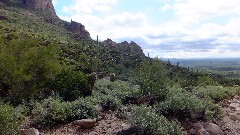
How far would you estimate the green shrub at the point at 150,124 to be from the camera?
7895mm

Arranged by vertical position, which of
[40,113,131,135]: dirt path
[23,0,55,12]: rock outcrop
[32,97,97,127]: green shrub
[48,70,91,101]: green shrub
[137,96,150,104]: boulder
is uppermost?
[23,0,55,12]: rock outcrop

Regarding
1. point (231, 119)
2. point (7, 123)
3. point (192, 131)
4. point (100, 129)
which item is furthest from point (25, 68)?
point (231, 119)

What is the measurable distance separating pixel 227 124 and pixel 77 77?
595 centimetres

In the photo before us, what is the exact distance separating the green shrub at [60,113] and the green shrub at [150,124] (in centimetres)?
173

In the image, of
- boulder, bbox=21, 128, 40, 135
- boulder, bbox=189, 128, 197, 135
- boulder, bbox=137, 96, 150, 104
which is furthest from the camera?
boulder, bbox=137, 96, 150, 104

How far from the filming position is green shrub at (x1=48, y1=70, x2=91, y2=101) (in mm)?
11602

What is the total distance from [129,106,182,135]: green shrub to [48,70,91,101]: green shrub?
3.79 m

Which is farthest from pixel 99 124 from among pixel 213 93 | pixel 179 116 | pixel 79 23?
pixel 79 23

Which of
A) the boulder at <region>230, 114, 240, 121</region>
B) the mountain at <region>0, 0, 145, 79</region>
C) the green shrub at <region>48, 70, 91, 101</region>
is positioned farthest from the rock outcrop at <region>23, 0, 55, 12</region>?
the boulder at <region>230, 114, 240, 121</region>

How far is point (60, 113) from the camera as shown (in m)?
9.34

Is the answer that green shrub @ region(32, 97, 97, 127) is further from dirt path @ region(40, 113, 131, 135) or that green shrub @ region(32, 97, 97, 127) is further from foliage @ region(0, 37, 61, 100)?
foliage @ region(0, 37, 61, 100)

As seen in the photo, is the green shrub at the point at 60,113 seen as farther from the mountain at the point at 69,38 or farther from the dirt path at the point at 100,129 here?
the mountain at the point at 69,38

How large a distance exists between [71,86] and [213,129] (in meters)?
5.55

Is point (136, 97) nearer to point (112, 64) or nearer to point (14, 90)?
point (14, 90)
